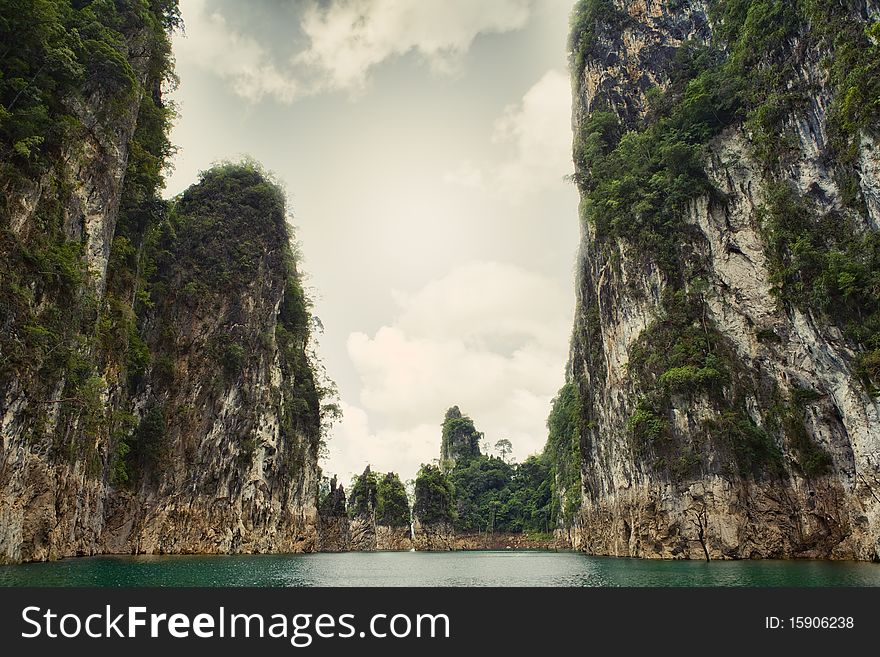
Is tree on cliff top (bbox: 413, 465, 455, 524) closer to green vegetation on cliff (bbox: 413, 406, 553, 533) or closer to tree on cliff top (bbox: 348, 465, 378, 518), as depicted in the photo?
green vegetation on cliff (bbox: 413, 406, 553, 533)

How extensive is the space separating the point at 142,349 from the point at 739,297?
31.5 meters

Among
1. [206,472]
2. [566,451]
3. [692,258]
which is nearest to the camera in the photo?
[692,258]

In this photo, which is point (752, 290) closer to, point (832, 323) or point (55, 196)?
point (832, 323)

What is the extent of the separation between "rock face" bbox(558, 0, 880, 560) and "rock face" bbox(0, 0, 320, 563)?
22.7 meters

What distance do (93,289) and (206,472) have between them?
1606 cm

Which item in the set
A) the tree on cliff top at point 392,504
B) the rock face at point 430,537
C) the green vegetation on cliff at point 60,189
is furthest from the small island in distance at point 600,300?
the rock face at point 430,537

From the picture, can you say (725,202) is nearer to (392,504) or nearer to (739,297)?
(739,297)

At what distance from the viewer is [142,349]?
31.7 metres

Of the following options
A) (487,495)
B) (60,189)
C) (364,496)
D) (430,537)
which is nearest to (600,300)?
(60,189)

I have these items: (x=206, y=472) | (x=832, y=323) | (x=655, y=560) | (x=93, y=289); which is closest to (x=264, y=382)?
(x=206, y=472)

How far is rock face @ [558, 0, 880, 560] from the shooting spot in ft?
66.3

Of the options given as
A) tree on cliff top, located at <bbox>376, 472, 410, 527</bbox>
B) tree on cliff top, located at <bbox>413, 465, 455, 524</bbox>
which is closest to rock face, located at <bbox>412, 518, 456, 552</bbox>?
tree on cliff top, located at <bbox>413, 465, 455, 524</bbox>

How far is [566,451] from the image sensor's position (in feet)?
187

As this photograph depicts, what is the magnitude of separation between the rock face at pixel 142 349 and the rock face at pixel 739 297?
22.7 meters
